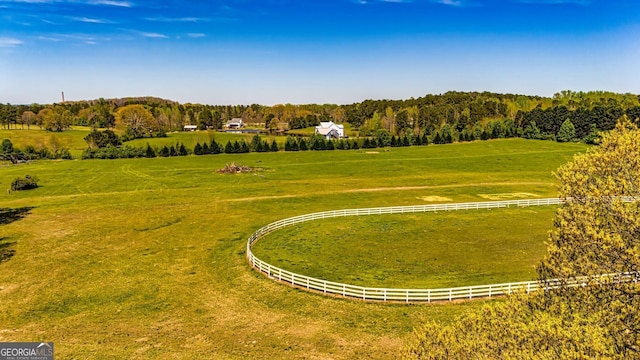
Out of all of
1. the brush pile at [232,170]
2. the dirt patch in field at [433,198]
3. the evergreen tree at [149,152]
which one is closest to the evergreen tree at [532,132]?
the dirt patch in field at [433,198]

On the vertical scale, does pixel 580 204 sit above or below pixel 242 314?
above

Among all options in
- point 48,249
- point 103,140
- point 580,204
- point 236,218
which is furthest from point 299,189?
point 103,140

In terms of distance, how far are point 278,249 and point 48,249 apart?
19.4 meters

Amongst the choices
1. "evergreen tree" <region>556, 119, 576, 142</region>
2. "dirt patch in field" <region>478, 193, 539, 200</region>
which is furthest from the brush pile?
"evergreen tree" <region>556, 119, 576, 142</region>

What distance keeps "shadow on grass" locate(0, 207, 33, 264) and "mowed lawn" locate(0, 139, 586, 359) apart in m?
0.32

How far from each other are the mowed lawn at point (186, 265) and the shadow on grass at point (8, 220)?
0.32 metres

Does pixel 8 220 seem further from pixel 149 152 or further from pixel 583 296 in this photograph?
pixel 149 152

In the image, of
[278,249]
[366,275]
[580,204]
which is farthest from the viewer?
[278,249]

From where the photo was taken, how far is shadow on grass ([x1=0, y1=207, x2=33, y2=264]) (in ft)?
108

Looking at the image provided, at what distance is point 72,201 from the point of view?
54.0 metres

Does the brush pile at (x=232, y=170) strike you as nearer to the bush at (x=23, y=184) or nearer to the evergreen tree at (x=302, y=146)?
the bush at (x=23, y=184)

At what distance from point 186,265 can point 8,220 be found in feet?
89.1

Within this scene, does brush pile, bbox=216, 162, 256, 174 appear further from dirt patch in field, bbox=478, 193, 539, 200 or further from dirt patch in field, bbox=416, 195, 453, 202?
dirt patch in field, bbox=478, 193, 539, 200

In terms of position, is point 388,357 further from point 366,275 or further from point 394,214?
point 394,214
